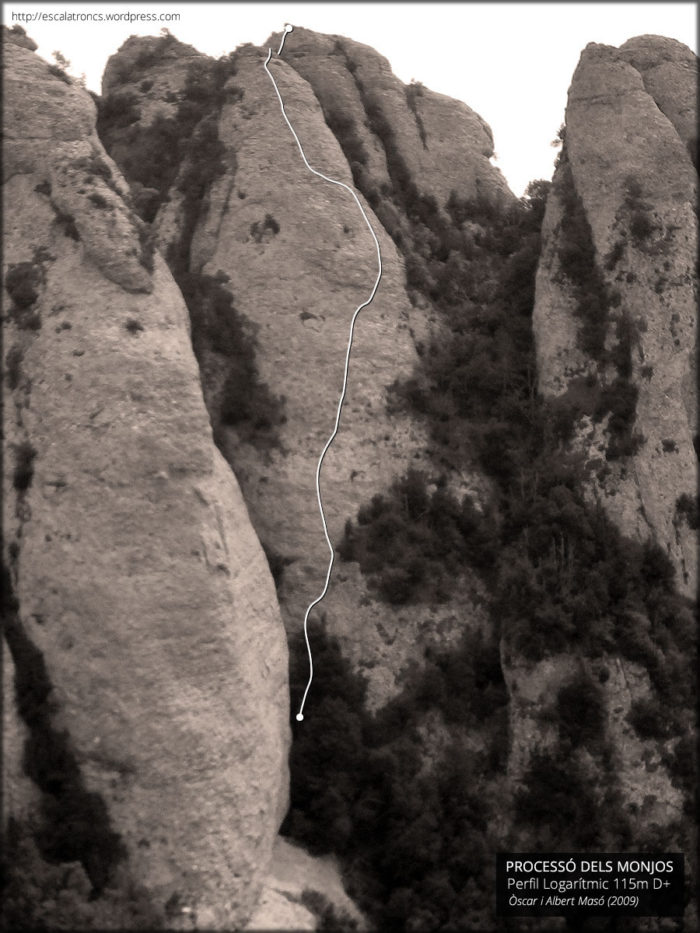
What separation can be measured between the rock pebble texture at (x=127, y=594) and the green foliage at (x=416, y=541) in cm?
327

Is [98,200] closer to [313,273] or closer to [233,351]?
[233,351]

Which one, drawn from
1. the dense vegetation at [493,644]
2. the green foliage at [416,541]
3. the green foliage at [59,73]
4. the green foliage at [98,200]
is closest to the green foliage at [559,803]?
the dense vegetation at [493,644]

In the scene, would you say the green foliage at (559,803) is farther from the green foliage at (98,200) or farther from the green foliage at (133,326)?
the green foliage at (98,200)

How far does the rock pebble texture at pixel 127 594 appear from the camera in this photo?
59.0ft

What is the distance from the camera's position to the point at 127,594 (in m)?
19.0

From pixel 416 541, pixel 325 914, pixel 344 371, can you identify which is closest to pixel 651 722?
pixel 416 541

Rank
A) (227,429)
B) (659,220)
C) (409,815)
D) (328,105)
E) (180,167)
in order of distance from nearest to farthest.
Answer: (409,815) → (227,429) → (659,220) → (180,167) → (328,105)

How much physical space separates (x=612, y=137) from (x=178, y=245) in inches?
575

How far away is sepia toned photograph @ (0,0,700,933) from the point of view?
18.6 meters

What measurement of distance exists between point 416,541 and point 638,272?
10817 millimetres

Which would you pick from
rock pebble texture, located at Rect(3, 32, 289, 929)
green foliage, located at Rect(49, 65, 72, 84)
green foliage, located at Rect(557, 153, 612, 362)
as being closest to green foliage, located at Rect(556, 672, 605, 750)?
rock pebble texture, located at Rect(3, 32, 289, 929)

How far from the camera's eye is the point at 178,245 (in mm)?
27812

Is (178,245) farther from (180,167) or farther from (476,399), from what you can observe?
(476,399)

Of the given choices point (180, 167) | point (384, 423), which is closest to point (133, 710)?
point (384, 423)
